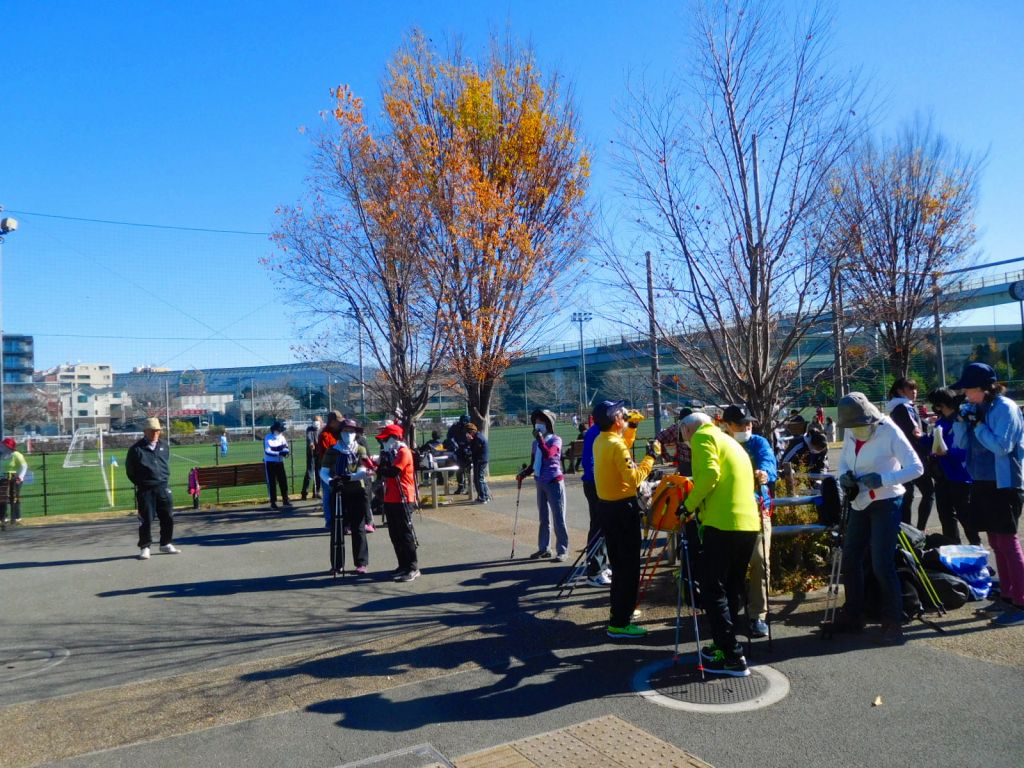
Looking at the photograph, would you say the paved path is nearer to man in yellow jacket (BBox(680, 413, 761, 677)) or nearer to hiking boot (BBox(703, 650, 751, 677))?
hiking boot (BBox(703, 650, 751, 677))

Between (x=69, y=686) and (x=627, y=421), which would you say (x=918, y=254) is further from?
(x=69, y=686)

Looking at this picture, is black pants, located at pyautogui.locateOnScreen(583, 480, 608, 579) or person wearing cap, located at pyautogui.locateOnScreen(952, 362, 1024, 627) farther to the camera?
black pants, located at pyautogui.locateOnScreen(583, 480, 608, 579)

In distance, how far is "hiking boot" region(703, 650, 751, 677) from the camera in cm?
516

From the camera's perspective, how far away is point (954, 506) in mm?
7621

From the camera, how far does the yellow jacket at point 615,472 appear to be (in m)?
6.20

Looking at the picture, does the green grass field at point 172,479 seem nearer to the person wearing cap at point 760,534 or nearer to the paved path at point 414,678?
the paved path at point 414,678

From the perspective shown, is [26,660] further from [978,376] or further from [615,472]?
[978,376]

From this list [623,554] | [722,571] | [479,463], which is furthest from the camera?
[479,463]

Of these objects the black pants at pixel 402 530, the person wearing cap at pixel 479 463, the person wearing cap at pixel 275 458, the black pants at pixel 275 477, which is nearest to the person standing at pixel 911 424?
the black pants at pixel 402 530

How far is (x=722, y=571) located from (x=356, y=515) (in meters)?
5.07

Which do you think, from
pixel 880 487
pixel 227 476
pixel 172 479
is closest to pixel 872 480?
pixel 880 487

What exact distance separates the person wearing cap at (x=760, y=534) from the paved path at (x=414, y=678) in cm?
26

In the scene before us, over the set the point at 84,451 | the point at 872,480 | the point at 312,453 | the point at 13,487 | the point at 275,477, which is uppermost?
the point at 84,451

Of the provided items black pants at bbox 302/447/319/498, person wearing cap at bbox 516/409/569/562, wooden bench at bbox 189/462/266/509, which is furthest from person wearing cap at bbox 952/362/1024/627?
wooden bench at bbox 189/462/266/509
